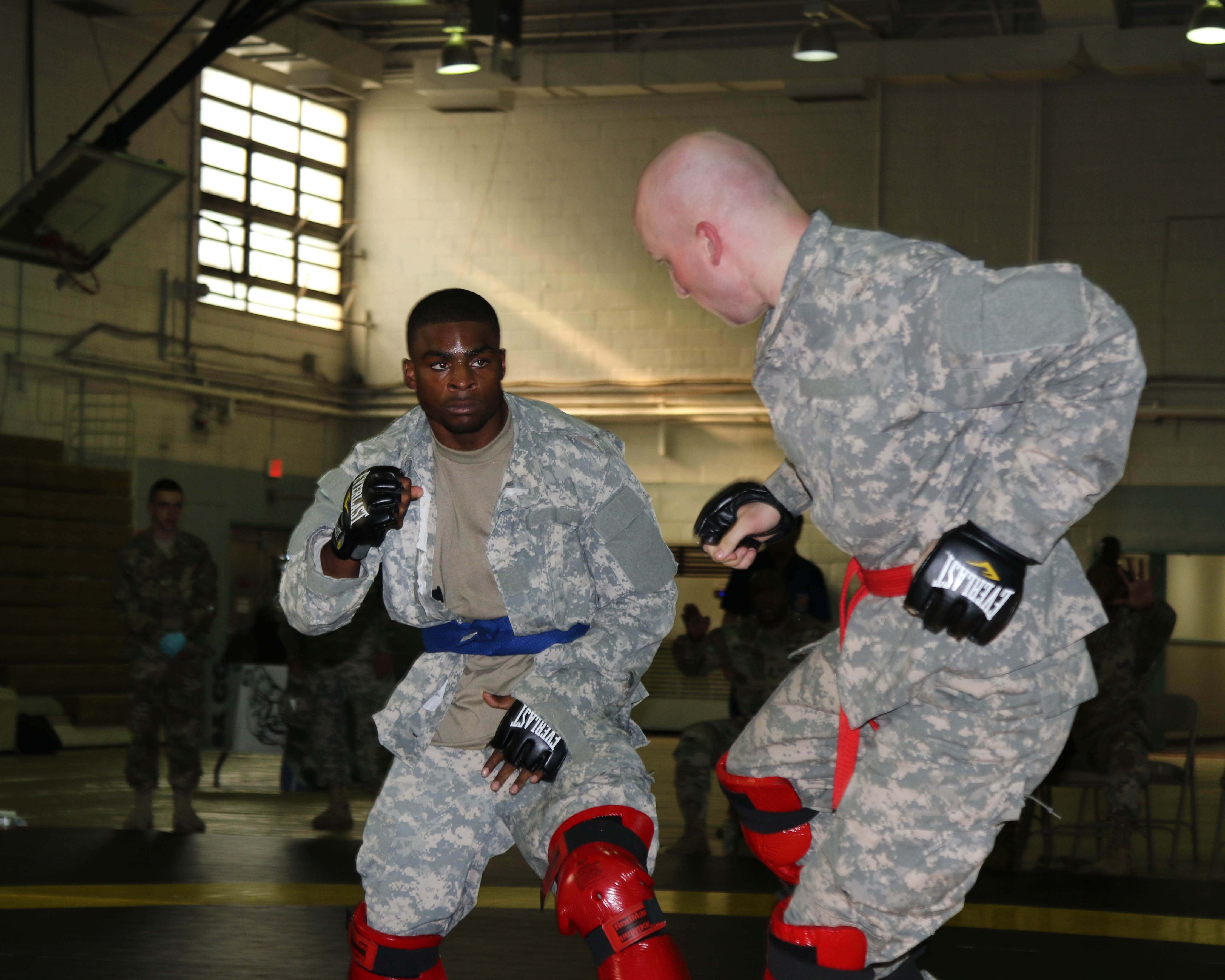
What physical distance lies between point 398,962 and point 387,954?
3 centimetres

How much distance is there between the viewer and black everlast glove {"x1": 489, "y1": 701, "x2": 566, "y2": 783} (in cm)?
243

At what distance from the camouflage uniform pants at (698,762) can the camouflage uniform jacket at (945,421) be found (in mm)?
4332

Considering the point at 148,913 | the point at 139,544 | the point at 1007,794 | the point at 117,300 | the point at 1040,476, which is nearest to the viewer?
the point at 1040,476

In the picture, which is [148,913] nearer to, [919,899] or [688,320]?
[919,899]

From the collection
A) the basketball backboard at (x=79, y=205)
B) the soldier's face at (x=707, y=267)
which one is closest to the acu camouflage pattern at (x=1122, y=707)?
the soldier's face at (x=707, y=267)

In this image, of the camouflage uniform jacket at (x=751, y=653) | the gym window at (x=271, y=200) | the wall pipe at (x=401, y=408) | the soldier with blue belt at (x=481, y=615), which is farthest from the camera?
the gym window at (x=271, y=200)

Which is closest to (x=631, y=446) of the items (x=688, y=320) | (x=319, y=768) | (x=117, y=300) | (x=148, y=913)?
(x=688, y=320)

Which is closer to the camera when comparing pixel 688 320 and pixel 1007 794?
pixel 1007 794

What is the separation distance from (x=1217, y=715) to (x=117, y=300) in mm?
11020

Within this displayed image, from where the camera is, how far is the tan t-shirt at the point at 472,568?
8.71 ft

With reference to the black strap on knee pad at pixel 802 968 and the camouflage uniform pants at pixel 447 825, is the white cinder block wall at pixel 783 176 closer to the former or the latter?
the camouflage uniform pants at pixel 447 825

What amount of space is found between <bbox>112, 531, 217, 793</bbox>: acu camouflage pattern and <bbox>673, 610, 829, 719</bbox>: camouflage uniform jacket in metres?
2.39

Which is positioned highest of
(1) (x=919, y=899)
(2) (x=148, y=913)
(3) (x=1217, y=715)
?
(1) (x=919, y=899)

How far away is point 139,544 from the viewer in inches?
281
